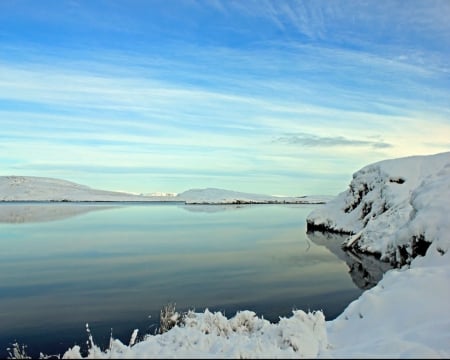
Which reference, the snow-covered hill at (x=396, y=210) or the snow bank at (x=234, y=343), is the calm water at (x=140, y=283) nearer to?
the snow-covered hill at (x=396, y=210)

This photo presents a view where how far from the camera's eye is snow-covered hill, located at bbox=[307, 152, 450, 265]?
44.3 ft

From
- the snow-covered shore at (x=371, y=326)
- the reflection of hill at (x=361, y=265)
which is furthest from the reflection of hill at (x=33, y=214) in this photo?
the snow-covered shore at (x=371, y=326)

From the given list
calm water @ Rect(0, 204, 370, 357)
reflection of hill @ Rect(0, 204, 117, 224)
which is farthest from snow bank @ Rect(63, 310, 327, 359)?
reflection of hill @ Rect(0, 204, 117, 224)

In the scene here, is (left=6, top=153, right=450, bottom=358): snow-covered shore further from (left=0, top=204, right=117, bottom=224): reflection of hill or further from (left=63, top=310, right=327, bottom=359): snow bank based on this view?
(left=0, top=204, right=117, bottom=224): reflection of hill

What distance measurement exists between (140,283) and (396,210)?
16.8 m

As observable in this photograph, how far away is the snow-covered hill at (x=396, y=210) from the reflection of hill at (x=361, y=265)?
0.68 meters

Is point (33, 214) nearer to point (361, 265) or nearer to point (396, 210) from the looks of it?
point (396, 210)

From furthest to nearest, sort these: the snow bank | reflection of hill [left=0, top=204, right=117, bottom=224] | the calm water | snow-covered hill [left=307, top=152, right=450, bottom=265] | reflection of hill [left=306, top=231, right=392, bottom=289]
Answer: reflection of hill [left=0, top=204, right=117, bottom=224] → reflection of hill [left=306, top=231, right=392, bottom=289] → snow-covered hill [left=307, top=152, right=450, bottom=265] → the calm water → the snow bank

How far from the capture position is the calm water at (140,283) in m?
11.9

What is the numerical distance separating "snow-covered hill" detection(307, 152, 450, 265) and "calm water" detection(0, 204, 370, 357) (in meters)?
2.70

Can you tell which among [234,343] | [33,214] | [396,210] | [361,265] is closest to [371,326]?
[234,343]

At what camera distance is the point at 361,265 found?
22.5 metres

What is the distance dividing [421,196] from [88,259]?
1666 centimetres

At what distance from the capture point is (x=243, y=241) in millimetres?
32406
